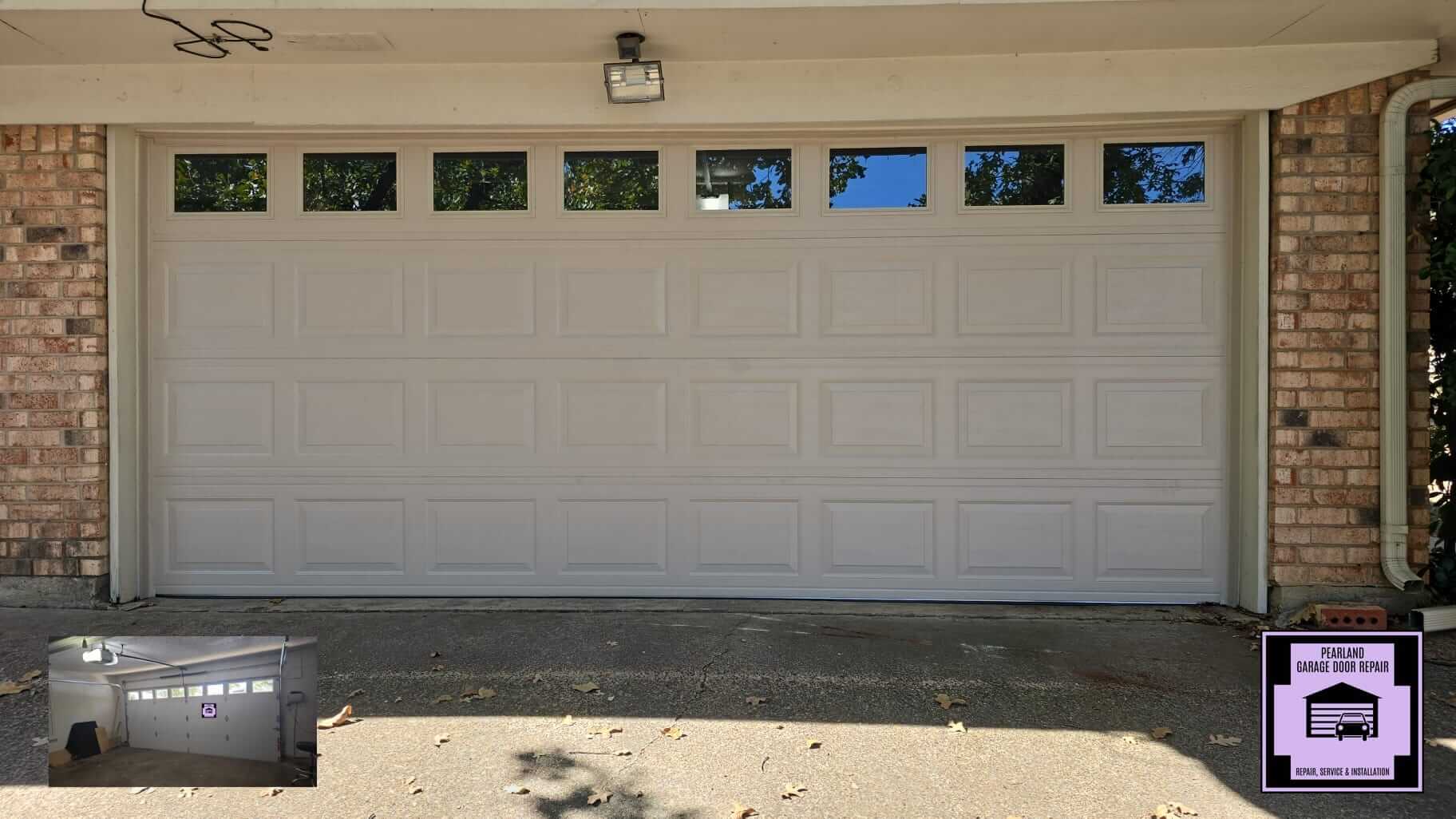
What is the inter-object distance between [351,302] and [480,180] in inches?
38.3

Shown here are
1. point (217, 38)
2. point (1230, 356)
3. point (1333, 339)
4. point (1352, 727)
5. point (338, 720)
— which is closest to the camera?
point (1352, 727)

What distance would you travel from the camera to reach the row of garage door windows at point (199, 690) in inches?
72.2

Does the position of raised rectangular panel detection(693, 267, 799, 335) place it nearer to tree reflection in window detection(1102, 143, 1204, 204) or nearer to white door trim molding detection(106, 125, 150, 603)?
tree reflection in window detection(1102, 143, 1204, 204)

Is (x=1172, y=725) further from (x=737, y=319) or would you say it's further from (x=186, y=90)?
(x=186, y=90)

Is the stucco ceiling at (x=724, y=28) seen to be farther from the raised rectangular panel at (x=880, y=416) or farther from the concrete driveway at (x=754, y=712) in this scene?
the concrete driveway at (x=754, y=712)

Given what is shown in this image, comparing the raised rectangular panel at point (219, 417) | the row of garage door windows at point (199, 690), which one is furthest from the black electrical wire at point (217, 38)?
the row of garage door windows at point (199, 690)

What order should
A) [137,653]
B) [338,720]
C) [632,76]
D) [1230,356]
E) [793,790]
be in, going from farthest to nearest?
[1230,356] < [632,76] < [338,720] < [793,790] < [137,653]

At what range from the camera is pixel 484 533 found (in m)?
5.01

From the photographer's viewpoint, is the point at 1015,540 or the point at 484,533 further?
the point at 484,533

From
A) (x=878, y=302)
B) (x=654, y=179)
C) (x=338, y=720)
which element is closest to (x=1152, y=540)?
(x=878, y=302)

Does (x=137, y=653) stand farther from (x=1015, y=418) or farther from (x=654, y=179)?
(x=1015, y=418)

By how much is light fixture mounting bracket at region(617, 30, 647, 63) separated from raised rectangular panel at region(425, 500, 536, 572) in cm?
240

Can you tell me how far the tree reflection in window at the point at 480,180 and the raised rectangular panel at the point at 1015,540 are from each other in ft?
9.88

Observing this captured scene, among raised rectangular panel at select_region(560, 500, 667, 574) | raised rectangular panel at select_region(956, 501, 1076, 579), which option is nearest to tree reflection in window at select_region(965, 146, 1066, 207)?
raised rectangular panel at select_region(956, 501, 1076, 579)
